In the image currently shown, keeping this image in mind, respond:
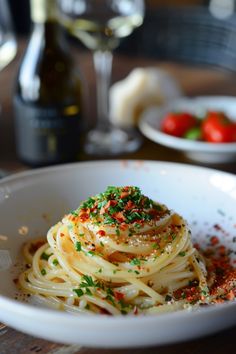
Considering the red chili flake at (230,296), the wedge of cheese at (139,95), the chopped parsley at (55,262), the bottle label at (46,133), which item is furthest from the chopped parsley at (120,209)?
the wedge of cheese at (139,95)

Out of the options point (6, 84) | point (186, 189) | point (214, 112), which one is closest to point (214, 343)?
point (186, 189)

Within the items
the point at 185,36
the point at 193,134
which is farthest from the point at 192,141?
the point at 185,36

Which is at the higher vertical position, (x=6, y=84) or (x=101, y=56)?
(x=101, y=56)

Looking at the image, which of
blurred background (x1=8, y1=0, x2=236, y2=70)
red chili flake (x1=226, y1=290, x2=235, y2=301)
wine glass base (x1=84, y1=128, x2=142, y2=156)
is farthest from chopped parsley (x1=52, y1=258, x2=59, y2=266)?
blurred background (x1=8, y1=0, x2=236, y2=70)

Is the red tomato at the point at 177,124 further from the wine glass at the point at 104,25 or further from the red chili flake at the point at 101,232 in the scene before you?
the red chili flake at the point at 101,232

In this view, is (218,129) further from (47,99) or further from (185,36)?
(185,36)

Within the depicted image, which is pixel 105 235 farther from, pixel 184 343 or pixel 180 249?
pixel 184 343
